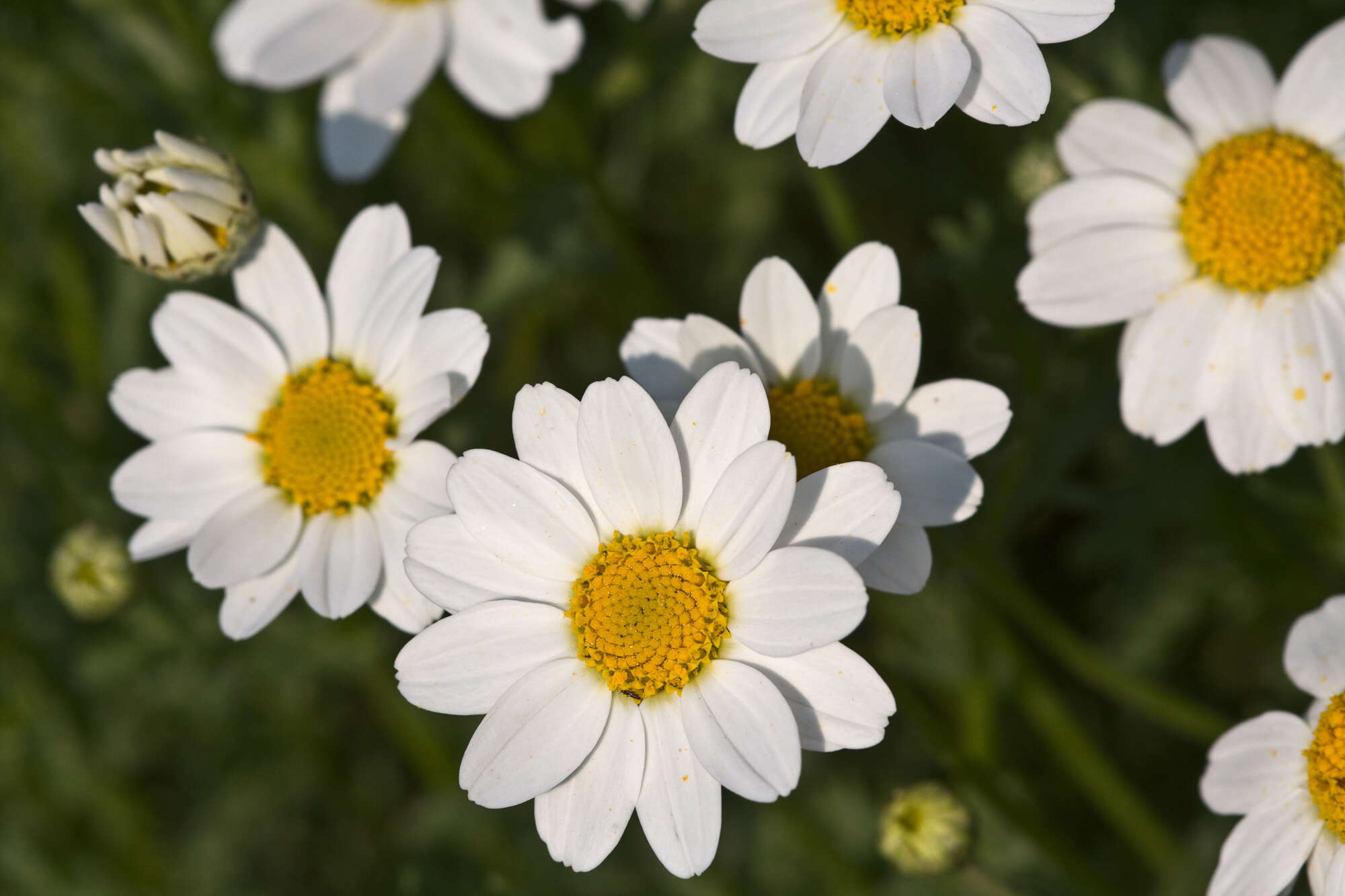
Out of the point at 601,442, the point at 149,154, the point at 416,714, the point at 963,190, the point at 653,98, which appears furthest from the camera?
the point at 653,98

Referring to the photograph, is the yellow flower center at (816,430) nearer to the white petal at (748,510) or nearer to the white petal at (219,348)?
the white petal at (748,510)

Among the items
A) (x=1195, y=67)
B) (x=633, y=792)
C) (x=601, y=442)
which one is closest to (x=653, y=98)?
(x=1195, y=67)

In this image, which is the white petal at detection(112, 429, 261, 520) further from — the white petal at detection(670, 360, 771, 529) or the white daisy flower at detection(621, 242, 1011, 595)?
the white petal at detection(670, 360, 771, 529)

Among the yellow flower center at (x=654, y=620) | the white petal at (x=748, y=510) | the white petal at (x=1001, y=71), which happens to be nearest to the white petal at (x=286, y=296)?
the yellow flower center at (x=654, y=620)

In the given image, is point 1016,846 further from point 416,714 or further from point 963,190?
point 963,190

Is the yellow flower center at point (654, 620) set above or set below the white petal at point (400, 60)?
below

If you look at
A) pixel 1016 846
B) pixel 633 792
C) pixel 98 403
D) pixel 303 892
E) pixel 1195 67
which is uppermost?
pixel 1195 67
